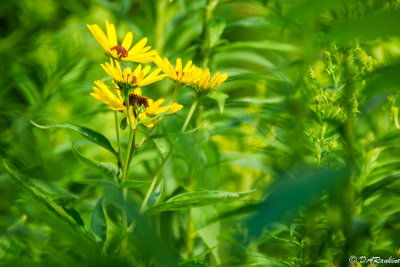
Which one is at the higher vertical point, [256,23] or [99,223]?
[256,23]

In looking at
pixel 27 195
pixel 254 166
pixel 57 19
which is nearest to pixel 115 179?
pixel 27 195

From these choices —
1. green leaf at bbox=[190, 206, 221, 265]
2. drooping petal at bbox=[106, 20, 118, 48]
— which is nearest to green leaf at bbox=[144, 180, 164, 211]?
green leaf at bbox=[190, 206, 221, 265]

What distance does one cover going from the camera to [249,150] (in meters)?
0.69

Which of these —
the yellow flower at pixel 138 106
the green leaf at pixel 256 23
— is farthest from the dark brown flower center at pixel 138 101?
the green leaf at pixel 256 23

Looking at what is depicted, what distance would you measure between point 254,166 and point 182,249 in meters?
0.25

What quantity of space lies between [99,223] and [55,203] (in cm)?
8

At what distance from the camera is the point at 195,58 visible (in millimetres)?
857

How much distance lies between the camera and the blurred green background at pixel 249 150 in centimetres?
38

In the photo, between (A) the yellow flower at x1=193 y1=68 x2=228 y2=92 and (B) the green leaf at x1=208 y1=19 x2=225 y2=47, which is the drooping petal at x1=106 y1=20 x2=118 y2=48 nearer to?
(A) the yellow flower at x1=193 y1=68 x2=228 y2=92

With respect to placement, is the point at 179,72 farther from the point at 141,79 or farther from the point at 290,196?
the point at 290,196

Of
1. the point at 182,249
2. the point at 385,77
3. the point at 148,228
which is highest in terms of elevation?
the point at 385,77

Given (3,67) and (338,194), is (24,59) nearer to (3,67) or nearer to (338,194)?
(3,67)

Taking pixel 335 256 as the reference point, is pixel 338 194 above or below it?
above

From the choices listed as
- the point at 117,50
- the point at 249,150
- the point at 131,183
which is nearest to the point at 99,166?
the point at 131,183
